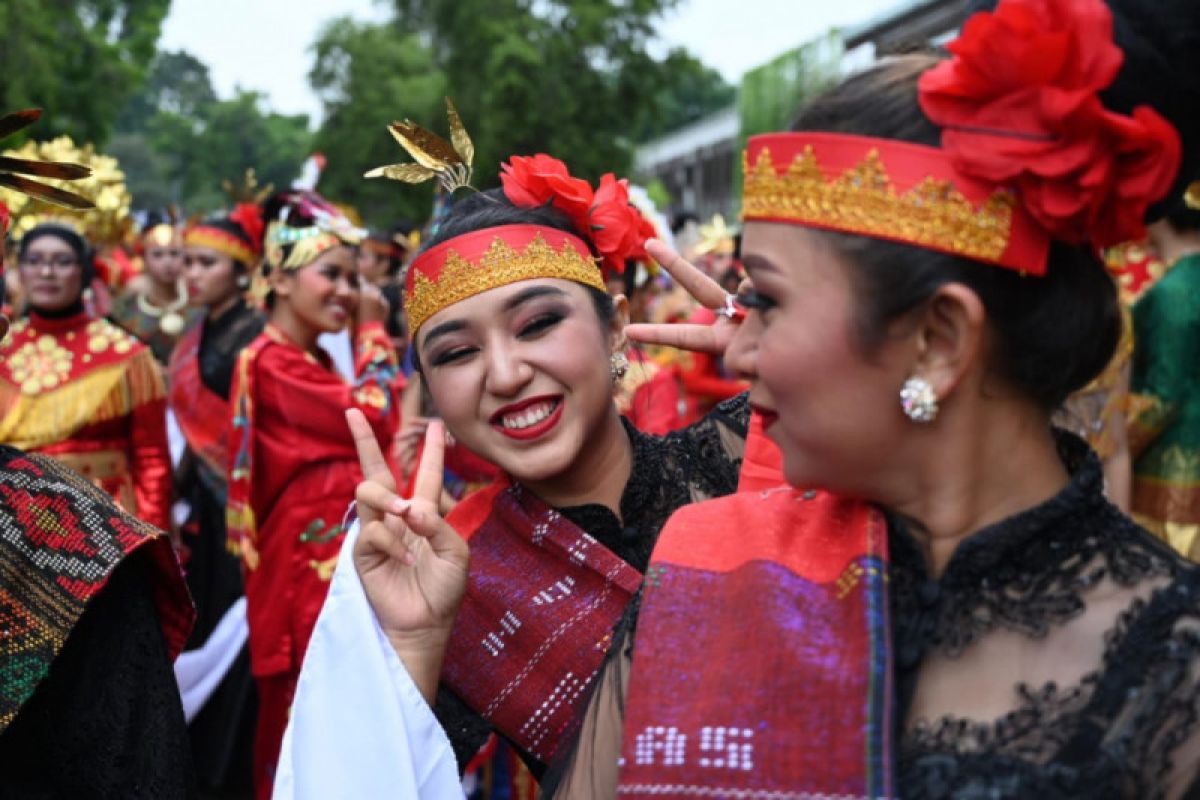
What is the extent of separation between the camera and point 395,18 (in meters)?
43.0

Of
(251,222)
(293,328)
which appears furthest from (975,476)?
(251,222)

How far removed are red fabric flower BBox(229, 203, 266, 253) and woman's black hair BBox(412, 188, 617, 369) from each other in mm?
5063

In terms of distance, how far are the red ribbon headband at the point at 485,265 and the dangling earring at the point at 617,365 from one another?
157mm

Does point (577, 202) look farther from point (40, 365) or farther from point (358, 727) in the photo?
point (40, 365)

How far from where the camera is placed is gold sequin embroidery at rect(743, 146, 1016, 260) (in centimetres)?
149

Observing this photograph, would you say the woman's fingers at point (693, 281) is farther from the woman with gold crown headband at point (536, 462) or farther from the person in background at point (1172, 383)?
the person in background at point (1172, 383)

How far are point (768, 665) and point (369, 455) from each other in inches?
30.7

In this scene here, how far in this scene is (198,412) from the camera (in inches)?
273

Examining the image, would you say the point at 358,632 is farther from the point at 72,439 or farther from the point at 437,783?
the point at 72,439

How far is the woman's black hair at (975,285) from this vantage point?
5.00ft

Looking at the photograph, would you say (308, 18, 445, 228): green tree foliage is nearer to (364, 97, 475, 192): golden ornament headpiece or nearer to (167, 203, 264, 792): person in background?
(167, 203, 264, 792): person in background

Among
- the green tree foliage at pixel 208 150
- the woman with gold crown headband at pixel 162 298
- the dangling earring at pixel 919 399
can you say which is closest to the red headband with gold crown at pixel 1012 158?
the dangling earring at pixel 919 399

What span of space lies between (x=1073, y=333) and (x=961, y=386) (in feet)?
0.45

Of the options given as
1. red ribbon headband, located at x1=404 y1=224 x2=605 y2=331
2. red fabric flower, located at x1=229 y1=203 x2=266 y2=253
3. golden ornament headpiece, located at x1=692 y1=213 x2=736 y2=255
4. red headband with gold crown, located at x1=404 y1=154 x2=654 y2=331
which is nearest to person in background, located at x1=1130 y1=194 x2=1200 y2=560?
red headband with gold crown, located at x1=404 y1=154 x2=654 y2=331
